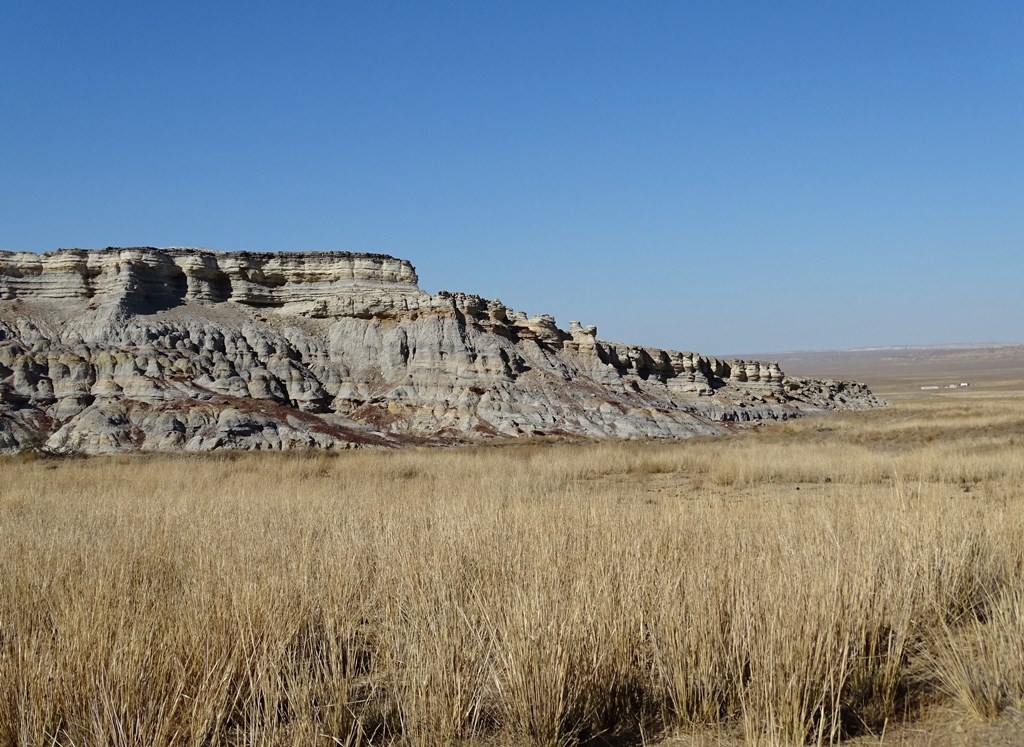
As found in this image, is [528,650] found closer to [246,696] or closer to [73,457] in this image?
[246,696]

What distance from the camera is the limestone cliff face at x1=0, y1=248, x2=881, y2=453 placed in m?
31.3

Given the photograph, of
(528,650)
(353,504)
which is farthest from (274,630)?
(353,504)

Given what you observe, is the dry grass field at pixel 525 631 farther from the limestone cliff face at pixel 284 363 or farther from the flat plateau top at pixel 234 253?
the flat plateau top at pixel 234 253

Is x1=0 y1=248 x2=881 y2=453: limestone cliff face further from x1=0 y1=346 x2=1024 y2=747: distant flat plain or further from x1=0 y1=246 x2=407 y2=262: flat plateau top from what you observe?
x1=0 y1=346 x2=1024 y2=747: distant flat plain

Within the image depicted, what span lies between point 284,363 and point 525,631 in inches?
1475

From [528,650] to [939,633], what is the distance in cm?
295

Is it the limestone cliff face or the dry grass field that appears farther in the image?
the limestone cliff face

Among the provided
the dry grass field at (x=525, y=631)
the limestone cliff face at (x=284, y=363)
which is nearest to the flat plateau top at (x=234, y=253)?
the limestone cliff face at (x=284, y=363)

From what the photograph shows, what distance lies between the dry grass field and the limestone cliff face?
2405 cm

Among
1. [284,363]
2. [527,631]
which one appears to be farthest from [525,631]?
[284,363]

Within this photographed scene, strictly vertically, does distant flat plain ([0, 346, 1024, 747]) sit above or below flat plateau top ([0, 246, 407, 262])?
below

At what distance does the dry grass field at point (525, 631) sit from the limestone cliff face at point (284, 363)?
2405 centimetres

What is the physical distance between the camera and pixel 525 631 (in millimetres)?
4078

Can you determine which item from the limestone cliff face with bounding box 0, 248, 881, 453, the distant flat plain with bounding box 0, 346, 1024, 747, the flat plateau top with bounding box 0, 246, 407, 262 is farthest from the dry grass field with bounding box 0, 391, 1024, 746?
the flat plateau top with bounding box 0, 246, 407, 262
